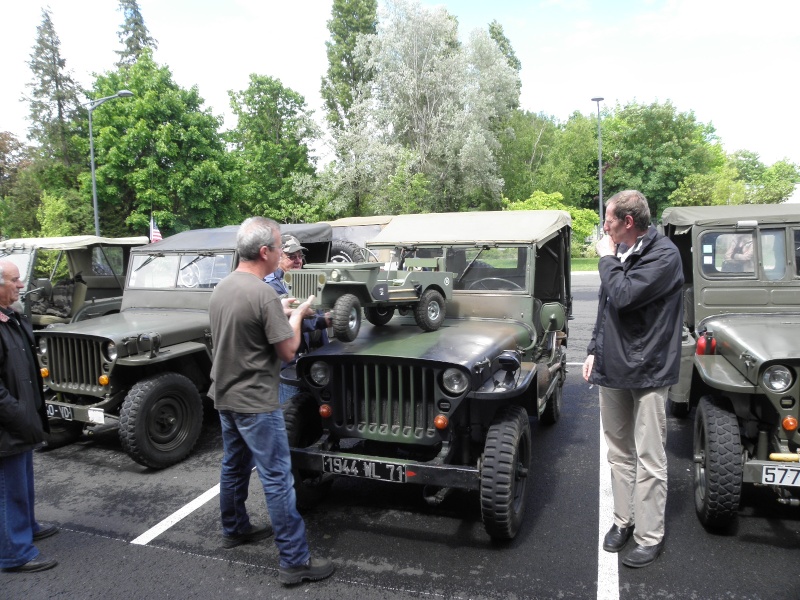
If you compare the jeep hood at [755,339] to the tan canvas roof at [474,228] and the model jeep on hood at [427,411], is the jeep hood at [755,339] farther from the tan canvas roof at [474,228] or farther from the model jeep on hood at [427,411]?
the tan canvas roof at [474,228]

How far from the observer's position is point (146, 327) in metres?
5.65

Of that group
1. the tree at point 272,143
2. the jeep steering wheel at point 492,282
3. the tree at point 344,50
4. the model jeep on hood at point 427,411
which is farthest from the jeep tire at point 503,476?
the tree at point 344,50

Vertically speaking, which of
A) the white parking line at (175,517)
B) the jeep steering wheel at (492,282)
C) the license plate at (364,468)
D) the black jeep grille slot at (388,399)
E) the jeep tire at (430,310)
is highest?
the jeep steering wheel at (492,282)

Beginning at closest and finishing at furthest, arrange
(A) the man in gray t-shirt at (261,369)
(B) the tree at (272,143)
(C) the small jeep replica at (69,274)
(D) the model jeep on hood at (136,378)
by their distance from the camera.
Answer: (A) the man in gray t-shirt at (261,369) < (D) the model jeep on hood at (136,378) < (C) the small jeep replica at (69,274) < (B) the tree at (272,143)

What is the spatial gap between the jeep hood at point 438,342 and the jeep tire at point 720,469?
1.37 metres

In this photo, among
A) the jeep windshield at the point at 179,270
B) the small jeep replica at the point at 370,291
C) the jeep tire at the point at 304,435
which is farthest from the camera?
the jeep windshield at the point at 179,270

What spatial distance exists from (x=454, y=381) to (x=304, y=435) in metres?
1.19

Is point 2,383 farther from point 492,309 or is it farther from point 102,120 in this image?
point 102,120

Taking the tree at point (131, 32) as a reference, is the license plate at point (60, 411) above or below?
below

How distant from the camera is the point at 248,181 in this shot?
30.3m

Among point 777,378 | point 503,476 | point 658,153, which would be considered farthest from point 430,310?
point 658,153

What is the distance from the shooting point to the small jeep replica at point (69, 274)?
8172 millimetres

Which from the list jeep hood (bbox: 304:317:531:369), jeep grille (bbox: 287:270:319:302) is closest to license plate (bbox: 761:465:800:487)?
jeep hood (bbox: 304:317:531:369)

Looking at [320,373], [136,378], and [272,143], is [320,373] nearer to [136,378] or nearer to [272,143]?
[136,378]
